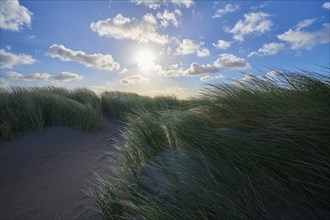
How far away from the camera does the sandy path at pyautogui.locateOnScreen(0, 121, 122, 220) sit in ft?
9.88

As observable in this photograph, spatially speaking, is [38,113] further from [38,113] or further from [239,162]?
[239,162]

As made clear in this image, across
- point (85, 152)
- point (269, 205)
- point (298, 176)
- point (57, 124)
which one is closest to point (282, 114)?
point (298, 176)

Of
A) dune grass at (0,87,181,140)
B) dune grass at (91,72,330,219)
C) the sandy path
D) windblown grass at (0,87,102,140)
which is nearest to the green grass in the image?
dune grass at (91,72,330,219)

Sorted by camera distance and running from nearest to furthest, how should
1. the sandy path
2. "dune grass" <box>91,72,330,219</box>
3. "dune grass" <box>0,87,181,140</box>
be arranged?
"dune grass" <box>91,72,330,219</box>
the sandy path
"dune grass" <box>0,87,181,140</box>

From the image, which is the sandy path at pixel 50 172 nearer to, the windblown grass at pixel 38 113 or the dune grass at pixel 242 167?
the windblown grass at pixel 38 113

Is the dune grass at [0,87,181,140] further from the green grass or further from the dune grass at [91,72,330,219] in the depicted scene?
the dune grass at [91,72,330,219]

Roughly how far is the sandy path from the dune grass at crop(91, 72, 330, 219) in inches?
26.1

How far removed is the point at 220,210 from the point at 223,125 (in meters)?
1.34

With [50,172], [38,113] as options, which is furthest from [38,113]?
[50,172]

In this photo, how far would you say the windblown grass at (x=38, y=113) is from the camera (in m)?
5.85

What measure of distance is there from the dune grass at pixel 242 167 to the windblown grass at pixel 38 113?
3.98 metres

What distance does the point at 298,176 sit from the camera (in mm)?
1648

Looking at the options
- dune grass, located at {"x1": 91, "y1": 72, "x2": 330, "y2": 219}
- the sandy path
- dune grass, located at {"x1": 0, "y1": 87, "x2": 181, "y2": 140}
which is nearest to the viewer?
dune grass, located at {"x1": 91, "y1": 72, "x2": 330, "y2": 219}

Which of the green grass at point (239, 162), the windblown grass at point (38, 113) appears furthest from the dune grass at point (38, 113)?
the green grass at point (239, 162)
